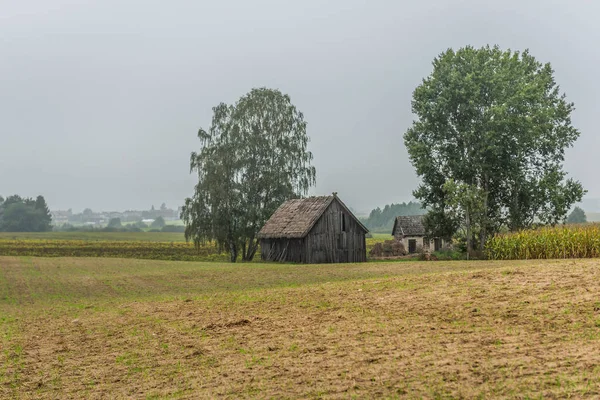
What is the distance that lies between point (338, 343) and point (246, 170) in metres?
57.0

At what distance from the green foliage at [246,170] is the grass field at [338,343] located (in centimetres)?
4468

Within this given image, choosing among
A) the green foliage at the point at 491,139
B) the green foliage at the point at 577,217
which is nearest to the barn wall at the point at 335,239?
the green foliage at the point at 491,139

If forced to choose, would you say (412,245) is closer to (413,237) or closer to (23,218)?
(413,237)

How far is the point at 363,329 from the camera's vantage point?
13.1 meters

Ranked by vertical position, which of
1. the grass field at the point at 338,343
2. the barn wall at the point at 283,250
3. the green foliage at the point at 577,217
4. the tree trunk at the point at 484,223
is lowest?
the grass field at the point at 338,343

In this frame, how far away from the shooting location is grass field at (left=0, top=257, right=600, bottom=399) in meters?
9.34

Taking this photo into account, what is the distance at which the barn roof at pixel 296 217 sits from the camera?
56.8m

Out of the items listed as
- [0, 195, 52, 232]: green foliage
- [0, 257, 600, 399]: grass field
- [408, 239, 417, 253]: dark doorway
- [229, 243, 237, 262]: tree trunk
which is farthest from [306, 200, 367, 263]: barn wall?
[0, 195, 52, 232]: green foliage

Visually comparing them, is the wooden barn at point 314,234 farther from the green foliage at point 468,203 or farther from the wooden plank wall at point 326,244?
the green foliage at point 468,203

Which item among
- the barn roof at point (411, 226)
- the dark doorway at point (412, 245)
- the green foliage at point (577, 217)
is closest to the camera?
the dark doorway at point (412, 245)

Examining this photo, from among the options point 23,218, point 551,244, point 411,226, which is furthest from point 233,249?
point 23,218

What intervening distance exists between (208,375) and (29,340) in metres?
7.12

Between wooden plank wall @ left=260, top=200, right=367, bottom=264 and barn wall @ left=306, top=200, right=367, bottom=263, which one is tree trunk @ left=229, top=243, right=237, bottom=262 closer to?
wooden plank wall @ left=260, top=200, right=367, bottom=264

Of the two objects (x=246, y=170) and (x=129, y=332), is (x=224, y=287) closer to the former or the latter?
(x=129, y=332)
